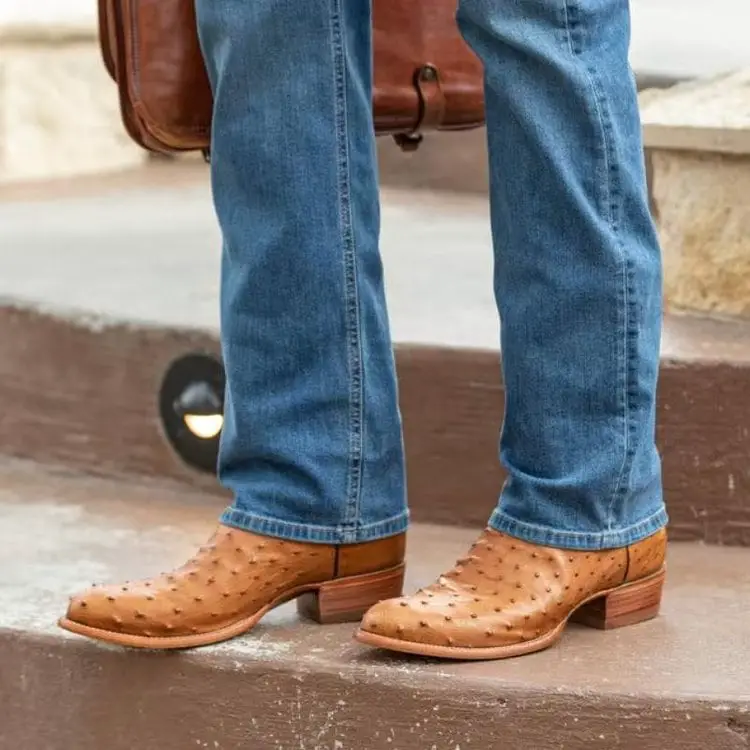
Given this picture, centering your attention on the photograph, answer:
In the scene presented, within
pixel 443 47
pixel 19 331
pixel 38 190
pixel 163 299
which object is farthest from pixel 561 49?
pixel 38 190

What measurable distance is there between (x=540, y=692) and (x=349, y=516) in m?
0.21

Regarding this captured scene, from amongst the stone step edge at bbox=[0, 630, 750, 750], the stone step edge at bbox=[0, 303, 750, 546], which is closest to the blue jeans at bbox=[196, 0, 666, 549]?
the stone step edge at bbox=[0, 630, 750, 750]

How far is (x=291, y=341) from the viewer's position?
120cm

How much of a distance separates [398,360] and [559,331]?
0.49 metres

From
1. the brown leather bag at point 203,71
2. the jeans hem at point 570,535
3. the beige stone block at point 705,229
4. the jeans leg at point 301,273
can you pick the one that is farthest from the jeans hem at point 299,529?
the beige stone block at point 705,229

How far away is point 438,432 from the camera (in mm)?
1619

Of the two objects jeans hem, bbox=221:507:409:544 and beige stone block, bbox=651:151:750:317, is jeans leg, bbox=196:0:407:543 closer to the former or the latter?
jeans hem, bbox=221:507:409:544

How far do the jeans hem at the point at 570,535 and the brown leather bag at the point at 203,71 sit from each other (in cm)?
42

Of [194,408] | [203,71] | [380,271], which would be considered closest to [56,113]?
[194,408]

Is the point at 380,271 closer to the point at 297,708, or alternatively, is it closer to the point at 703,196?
the point at 297,708

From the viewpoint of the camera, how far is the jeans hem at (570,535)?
1182mm

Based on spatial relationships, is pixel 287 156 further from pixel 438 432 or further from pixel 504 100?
pixel 438 432

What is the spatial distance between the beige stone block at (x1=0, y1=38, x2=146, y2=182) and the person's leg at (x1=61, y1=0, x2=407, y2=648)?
1837mm

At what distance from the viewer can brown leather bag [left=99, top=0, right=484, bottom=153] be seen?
1288 mm
